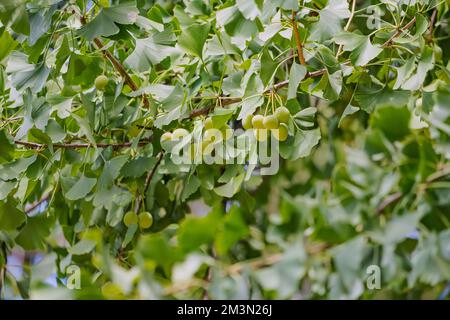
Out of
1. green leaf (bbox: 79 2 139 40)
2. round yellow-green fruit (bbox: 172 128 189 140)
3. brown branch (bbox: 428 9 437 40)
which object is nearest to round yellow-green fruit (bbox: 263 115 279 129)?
round yellow-green fruit (bbox: 172 128 189 140)

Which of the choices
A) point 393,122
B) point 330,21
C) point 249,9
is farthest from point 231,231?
point 330,21

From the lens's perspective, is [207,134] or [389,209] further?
[207,134]

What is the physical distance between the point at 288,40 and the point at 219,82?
0.11 m

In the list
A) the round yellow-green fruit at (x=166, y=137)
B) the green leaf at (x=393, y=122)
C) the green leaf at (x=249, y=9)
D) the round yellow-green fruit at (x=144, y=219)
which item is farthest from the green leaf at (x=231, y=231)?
the round yellow-green fruit at (x=144, y=219)

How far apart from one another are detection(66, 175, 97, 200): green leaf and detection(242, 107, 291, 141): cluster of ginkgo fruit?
8.4 inches

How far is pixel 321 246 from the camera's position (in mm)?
451

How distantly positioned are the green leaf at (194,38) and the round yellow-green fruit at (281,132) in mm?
131

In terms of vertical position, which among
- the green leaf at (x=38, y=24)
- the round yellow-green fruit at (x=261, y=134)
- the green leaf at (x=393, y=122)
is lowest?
the round yellow-green fruit at (x=261, y=134)

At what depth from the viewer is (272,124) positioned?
0.75 metres

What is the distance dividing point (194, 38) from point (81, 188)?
0.24m

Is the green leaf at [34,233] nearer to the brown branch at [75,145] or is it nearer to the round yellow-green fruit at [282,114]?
the brown branch at [75,145]

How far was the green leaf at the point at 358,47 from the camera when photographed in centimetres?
78
